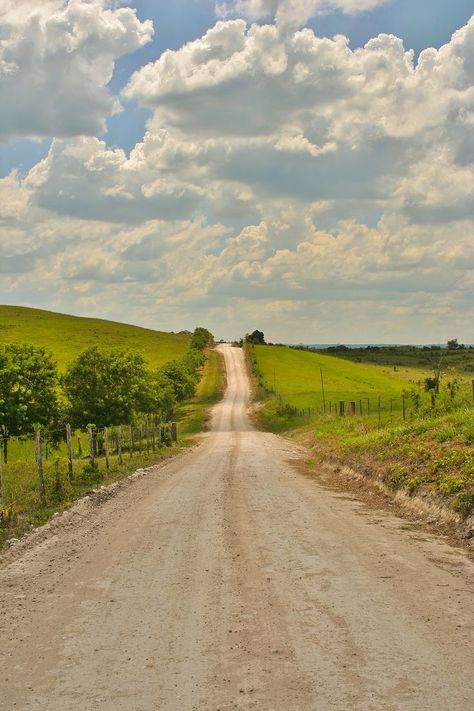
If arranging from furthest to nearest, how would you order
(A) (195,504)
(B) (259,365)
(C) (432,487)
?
(B) (259,365), (A) (195,504), (C) (432,487)

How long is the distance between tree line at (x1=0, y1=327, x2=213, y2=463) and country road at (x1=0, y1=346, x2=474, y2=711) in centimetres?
2156

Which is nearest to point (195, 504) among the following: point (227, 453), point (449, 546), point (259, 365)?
point (449, 546)

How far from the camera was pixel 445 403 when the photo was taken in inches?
1016

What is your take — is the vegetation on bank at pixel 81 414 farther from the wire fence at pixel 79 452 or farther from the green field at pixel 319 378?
the green field at pixel 319 378

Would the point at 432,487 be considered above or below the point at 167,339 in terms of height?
below

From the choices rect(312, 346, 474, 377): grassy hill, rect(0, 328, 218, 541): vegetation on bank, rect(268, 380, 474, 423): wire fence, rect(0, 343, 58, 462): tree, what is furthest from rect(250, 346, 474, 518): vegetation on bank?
rect(312, 346, 474, 377): grassy hill

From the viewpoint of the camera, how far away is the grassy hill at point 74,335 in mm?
121363

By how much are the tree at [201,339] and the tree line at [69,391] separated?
91266 millimetres

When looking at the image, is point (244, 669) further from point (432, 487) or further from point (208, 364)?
point (208, 364)

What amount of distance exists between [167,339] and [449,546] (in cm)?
14850

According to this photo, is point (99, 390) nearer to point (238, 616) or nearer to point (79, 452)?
point (79, 452)

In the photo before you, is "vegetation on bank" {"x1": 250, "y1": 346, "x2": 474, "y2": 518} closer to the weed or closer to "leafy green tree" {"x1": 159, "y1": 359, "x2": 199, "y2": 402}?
the weed

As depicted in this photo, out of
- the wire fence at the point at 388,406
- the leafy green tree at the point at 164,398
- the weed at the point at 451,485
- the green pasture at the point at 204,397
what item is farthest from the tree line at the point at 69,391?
the weed at the point at 451,485

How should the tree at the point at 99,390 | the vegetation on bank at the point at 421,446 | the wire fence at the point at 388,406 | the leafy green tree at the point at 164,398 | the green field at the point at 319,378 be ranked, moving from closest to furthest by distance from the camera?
the vegetation on bank at the point at 421,446, the wire fence at the point at 388,406, the tree at the point at 99,390, the leafy green tree at the point at 164,398, the green field at the point at 319,378
